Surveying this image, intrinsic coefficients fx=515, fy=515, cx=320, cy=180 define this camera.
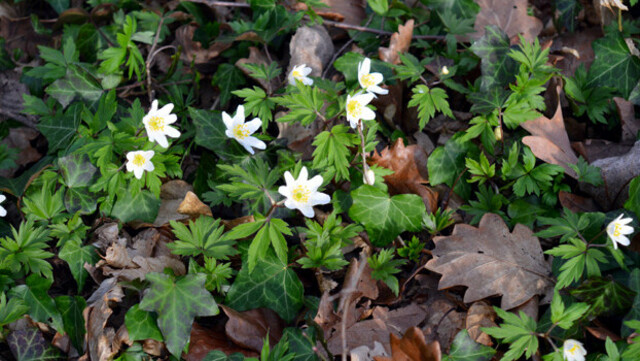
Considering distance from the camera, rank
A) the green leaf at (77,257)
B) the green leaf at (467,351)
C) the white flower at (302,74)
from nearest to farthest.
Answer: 1. the green leaf at (467,351)
2. the green leaf at (77,257)
3. the white flower at (302,74)

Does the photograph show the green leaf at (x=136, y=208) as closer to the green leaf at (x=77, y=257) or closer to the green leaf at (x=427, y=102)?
the green leaf at (x=77, y=257)

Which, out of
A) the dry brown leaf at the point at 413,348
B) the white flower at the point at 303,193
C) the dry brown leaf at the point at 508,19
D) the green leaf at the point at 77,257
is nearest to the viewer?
the dry brown leaf at the point at 413,348

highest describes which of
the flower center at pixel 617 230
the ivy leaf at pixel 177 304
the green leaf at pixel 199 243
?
the flower center at pixel 617 230

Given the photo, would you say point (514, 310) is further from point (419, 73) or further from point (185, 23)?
point (185, 23)

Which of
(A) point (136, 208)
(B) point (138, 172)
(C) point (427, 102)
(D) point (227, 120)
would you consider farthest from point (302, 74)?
(A) point (136, 208)

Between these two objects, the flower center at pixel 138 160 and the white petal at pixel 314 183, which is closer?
the white petal at pixel 314 183

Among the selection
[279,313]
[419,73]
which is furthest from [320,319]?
[419,73]

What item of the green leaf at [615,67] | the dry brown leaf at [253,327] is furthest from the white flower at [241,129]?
the green leaf at [615,67]

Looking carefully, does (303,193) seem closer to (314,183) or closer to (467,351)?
(314,183)

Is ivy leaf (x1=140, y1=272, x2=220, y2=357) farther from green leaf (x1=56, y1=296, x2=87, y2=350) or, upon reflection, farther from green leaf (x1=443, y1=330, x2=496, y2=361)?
green leaf (x1=443, y1=330, x2=496, y2=361)
